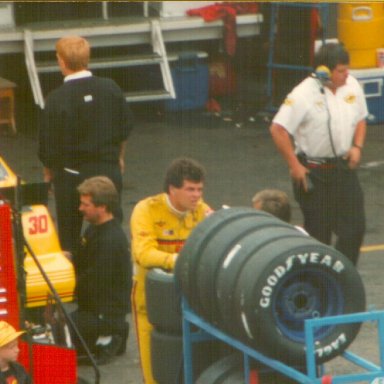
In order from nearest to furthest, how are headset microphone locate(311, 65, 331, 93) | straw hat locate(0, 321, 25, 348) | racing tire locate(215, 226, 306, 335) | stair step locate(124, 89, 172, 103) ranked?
racing tire locate(215, 226, 306, 335)
straw hat locate(0, 321, 25, 348)
headset microphone locate(311, 65, 331, 93)
stair step locate(124, 89, 172, 103)

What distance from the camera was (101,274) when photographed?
26.2 ft

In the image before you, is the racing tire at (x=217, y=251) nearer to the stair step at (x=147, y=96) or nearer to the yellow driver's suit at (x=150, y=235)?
the yellow driver's suit at (x=150, y=235)

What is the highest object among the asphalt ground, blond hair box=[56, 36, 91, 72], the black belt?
blond hair box=[56, 36, 91, 72]

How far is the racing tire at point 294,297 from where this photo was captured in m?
5.52

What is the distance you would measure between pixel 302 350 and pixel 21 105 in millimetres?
11045

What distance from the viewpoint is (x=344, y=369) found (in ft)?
26.0

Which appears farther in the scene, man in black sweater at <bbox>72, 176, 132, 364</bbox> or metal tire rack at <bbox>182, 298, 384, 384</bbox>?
man in black sweater at <bbox>72, 176, 132, 364</bbox>

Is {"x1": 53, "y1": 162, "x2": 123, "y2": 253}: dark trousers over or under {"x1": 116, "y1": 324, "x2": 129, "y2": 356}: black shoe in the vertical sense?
over

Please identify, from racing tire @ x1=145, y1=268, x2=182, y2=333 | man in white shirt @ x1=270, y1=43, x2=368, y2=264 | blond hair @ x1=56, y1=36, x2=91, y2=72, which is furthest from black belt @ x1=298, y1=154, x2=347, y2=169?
racing tire @ x1=145, y1=268, x2=182, y2=333

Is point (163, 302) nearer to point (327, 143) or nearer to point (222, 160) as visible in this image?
Answer: point (327, 143)

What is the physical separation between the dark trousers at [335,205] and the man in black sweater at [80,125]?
4.24 ft

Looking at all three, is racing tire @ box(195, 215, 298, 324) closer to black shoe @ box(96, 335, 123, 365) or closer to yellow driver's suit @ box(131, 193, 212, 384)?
yellow driver's suit @ box(131, 193, 212, 384)

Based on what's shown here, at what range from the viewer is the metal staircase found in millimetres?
14805

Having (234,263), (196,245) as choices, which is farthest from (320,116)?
(234,263)
